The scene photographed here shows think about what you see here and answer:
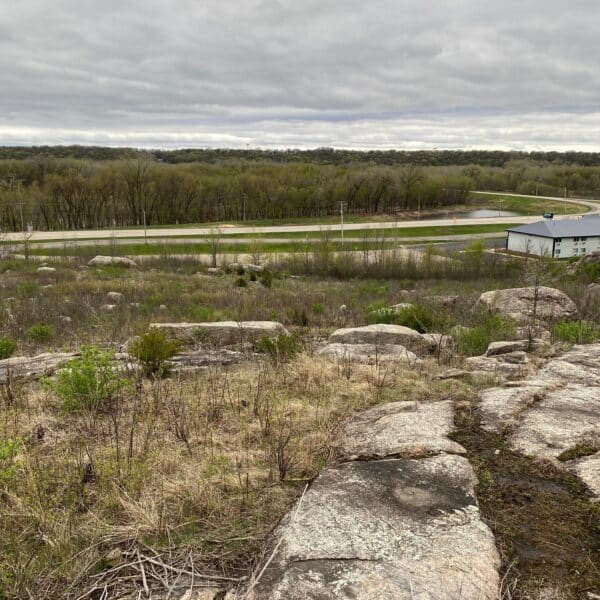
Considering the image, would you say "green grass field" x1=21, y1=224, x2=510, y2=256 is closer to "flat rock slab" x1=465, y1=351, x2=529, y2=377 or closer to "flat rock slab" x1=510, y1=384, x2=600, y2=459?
"flat rock slab" x1=465, y1=351, x2=529, y2=377

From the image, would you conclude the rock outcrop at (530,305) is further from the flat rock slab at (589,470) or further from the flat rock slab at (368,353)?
the flat rock slab at (589,470)

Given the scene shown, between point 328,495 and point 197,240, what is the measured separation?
1714 inches

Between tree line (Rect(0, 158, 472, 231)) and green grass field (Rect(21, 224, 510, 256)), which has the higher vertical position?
tree line (Rect(0, 158, 472, 231))

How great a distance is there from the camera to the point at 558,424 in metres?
4.42

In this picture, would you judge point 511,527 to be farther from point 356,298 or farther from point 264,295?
point 356,298

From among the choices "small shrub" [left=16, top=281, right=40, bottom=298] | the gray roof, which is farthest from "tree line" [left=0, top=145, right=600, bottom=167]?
"small shrub" [left=16, top=281, right=40, bottom=298]

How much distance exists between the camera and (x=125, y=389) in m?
5.99

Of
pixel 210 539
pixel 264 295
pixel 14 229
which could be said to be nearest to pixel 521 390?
pixel 210 539

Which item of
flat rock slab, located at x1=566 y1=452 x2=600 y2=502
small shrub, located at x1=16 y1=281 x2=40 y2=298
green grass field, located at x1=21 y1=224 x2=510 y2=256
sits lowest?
green grass field, located at x1=21 y1=224 x2=510 y2=256

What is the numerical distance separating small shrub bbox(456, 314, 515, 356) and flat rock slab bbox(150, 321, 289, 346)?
10.5ft

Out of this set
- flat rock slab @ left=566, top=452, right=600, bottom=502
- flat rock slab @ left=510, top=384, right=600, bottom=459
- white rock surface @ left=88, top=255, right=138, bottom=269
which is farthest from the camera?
white rock surface @ left=88, top=255, right=138, bottom=269

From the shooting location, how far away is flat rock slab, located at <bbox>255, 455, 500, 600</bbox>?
8.34 feet

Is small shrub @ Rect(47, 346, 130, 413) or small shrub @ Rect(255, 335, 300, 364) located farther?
small shrub @ Rect(255, 335, 300, 364)

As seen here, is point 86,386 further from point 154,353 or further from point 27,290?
point 27,290
